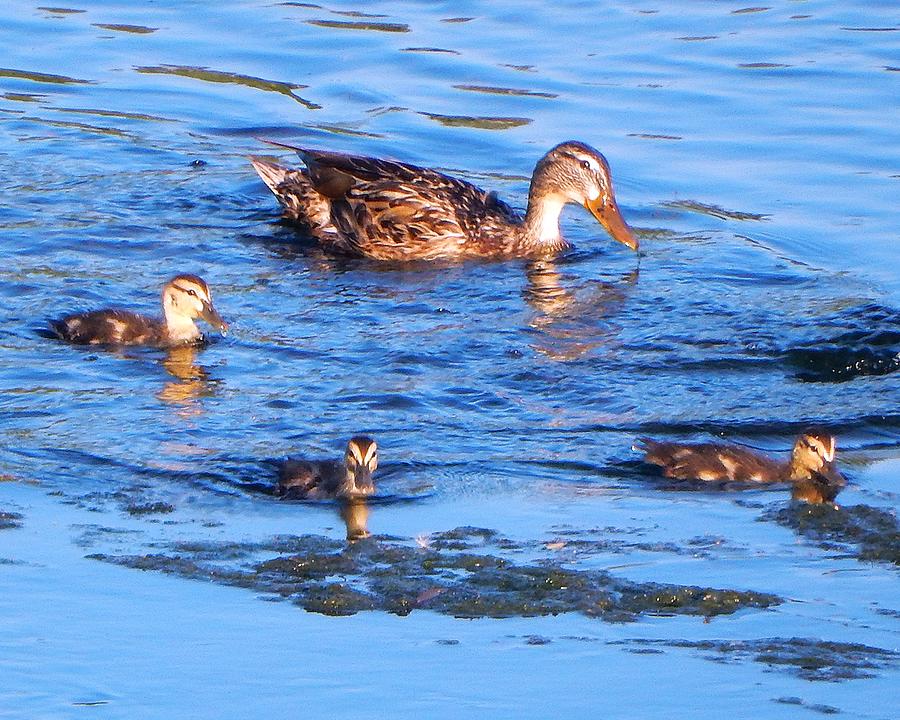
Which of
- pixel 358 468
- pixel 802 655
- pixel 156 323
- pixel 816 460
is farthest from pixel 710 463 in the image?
pixel 156 323

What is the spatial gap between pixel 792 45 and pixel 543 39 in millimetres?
2068

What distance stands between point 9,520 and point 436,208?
5.16 meters

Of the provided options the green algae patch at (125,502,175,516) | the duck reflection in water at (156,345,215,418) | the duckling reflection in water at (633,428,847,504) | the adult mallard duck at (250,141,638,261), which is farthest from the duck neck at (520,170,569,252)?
the green algae patch at (125,502,175,516)

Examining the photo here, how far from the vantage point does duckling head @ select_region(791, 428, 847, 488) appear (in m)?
7.32

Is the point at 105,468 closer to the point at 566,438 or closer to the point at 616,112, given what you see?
the point at 566,438

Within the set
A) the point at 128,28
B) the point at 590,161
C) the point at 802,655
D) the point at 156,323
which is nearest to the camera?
the point at 802,655

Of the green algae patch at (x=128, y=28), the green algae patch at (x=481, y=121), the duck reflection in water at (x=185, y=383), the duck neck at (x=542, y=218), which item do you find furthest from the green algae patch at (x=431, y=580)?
the green algae patch at (x=128, y=28)

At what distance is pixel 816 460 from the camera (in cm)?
735

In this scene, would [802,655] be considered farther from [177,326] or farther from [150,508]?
[177,326]

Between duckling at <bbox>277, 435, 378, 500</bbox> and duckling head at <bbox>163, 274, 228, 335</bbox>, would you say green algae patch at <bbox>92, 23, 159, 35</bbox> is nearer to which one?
duckling head at <bbox>163, 274, 228, 335</bbox>

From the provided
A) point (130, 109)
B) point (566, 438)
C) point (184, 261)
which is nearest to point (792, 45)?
point (130, 109)

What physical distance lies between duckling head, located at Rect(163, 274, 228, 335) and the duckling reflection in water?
2.70 meters

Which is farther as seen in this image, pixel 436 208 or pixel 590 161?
pixel 436 208

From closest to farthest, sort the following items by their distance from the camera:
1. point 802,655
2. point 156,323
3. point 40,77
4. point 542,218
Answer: point 802,655 < point 156,323 < point 542,218 < point 40,77
